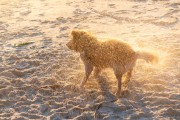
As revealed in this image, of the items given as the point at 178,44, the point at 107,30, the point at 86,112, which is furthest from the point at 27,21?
the point at 86,112

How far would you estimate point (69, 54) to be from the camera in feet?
22.0

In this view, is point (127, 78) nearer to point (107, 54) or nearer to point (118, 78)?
point (118, 78)

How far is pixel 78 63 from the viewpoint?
6.35 meters

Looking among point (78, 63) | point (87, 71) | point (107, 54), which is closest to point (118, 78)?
point (107, 54)

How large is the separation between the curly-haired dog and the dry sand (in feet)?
1.28

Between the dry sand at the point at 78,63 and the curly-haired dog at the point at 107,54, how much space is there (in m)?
0.39

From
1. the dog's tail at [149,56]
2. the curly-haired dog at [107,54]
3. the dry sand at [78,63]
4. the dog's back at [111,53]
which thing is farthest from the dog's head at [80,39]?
the dog's tail at [149,56]

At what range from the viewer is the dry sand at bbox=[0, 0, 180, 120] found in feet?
16.2

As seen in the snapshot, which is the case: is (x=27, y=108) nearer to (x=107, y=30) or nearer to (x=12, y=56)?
(x=12, y=56)

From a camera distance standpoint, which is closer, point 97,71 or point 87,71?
point 87,71

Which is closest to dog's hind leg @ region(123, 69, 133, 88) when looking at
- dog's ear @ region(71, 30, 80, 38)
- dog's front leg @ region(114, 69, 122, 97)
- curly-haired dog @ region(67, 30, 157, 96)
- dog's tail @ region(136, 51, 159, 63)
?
curly-haired dog @ region(67, 30, 157, 96)

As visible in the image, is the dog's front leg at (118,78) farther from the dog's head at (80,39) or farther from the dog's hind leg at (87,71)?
the dog's head at (80,39)

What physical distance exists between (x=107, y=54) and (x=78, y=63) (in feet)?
4.67

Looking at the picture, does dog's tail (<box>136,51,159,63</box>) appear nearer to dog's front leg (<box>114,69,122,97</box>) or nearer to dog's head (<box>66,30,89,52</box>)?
dog's front leg (<box>114,69,122,97</box>)
